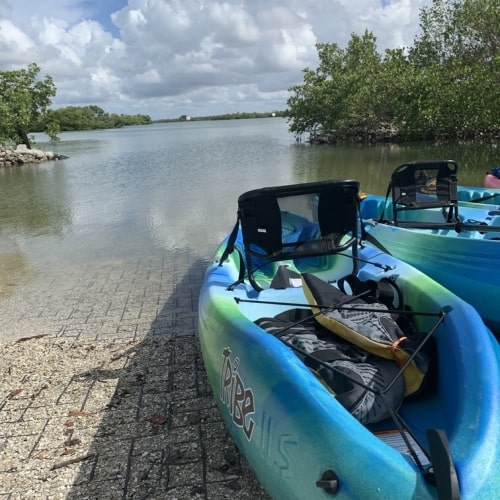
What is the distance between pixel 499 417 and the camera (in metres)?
1.97

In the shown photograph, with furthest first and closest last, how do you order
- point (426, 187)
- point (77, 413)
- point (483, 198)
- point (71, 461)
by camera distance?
point (483, 198), point (426, 187), point (77, 413), point (71, 461)

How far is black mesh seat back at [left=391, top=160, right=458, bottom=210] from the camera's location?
6.29m

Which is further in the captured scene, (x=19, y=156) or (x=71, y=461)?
(x=19, y=156)

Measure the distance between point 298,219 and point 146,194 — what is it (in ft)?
41.5

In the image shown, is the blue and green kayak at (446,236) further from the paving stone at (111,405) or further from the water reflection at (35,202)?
the water reflection at (35,202)

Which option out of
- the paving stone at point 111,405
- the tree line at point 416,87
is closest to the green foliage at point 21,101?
the tree line at point 416,87

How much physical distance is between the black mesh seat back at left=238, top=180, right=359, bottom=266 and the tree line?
19356 mm

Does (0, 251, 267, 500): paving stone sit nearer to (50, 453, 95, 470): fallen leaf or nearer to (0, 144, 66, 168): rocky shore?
(50, 453, 95, 470): fallen leaf

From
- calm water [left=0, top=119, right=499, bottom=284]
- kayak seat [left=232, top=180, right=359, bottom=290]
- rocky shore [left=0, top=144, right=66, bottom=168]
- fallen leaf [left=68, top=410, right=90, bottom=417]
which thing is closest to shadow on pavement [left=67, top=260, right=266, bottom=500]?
fallen leaf [left=68, top=410, right=90, bottom=417]

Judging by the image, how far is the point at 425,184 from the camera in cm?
649

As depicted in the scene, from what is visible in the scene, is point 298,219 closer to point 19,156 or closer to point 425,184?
point 425,184

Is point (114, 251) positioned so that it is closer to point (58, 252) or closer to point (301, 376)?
point (58, 252)

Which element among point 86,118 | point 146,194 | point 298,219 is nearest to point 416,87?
point 146,194

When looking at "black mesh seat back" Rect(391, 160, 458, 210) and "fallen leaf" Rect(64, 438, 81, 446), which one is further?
"black mesh seat back" Rect(391, 160, 458, 210)
